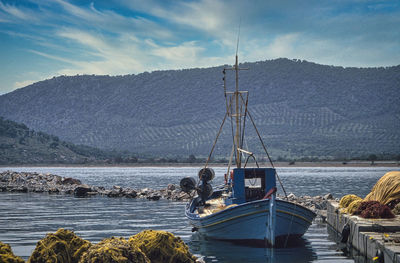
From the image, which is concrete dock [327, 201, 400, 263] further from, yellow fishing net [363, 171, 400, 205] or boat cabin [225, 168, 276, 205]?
boat cabin [225, 168, 276, 205]

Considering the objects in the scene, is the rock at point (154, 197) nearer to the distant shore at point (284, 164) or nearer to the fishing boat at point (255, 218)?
the fishing boat at point (255, 218)

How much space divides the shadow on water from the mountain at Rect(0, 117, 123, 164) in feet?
392

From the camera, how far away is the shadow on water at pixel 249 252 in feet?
60.0

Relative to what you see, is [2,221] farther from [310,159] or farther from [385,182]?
[310,159]

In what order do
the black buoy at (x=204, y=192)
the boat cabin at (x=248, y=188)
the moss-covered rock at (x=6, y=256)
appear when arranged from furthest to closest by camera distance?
1. the black buoy at (x=204, y=192)
2. the boat cabin at (x=248, y=188)
3. the moss-covered rock at (x=6, y=256)

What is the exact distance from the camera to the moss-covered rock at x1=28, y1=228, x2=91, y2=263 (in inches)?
463

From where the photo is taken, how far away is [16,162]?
132 m

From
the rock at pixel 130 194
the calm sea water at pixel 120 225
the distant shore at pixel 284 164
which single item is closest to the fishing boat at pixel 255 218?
the calm sea water at pixel 120 225

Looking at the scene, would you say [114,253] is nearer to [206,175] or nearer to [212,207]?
[212,207]

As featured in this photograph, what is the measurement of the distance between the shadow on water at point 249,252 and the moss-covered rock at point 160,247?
539cm

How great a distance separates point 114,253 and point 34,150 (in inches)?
5465

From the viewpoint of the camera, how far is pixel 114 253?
10.5 meters

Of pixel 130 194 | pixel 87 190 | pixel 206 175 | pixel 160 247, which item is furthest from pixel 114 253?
pixel 87 190

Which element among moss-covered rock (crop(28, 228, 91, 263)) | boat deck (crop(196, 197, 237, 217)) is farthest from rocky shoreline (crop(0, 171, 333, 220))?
moss-covered rock (crop(28, 228, 91, 263))
